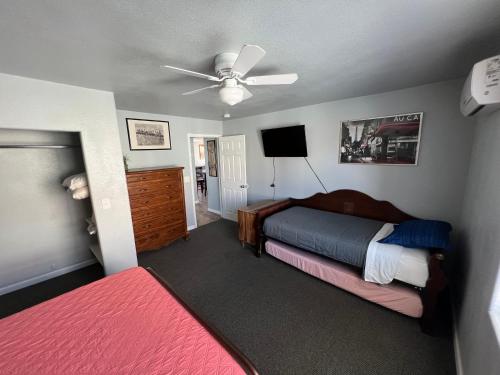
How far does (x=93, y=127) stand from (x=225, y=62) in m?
1.78

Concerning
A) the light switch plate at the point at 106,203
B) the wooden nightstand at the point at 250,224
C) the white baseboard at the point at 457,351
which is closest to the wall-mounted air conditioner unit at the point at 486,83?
the white baseboard at the point at 457,351

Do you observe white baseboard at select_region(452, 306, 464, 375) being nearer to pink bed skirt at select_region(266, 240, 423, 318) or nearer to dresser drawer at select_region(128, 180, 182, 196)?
pink bed skirt at select_region(266, 240, 423, 318)

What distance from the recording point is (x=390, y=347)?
1.69 metres

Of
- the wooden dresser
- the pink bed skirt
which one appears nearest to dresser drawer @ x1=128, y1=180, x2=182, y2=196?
the wooden dresser

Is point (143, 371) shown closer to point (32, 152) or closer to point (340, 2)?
point (340, 2)

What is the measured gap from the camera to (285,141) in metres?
3.54

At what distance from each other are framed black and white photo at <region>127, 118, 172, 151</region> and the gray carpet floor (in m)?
2.04

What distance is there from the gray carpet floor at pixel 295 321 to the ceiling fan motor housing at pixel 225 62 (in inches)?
90.9

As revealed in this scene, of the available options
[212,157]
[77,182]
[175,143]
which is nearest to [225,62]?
[77,182]

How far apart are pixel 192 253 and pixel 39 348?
2.22 meters

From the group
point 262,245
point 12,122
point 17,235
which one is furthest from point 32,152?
point 262,245

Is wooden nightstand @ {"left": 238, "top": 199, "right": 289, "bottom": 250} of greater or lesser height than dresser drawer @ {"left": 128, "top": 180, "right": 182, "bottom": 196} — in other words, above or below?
below

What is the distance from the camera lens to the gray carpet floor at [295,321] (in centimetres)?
158

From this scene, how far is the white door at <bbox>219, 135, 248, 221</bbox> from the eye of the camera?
14.3ft
